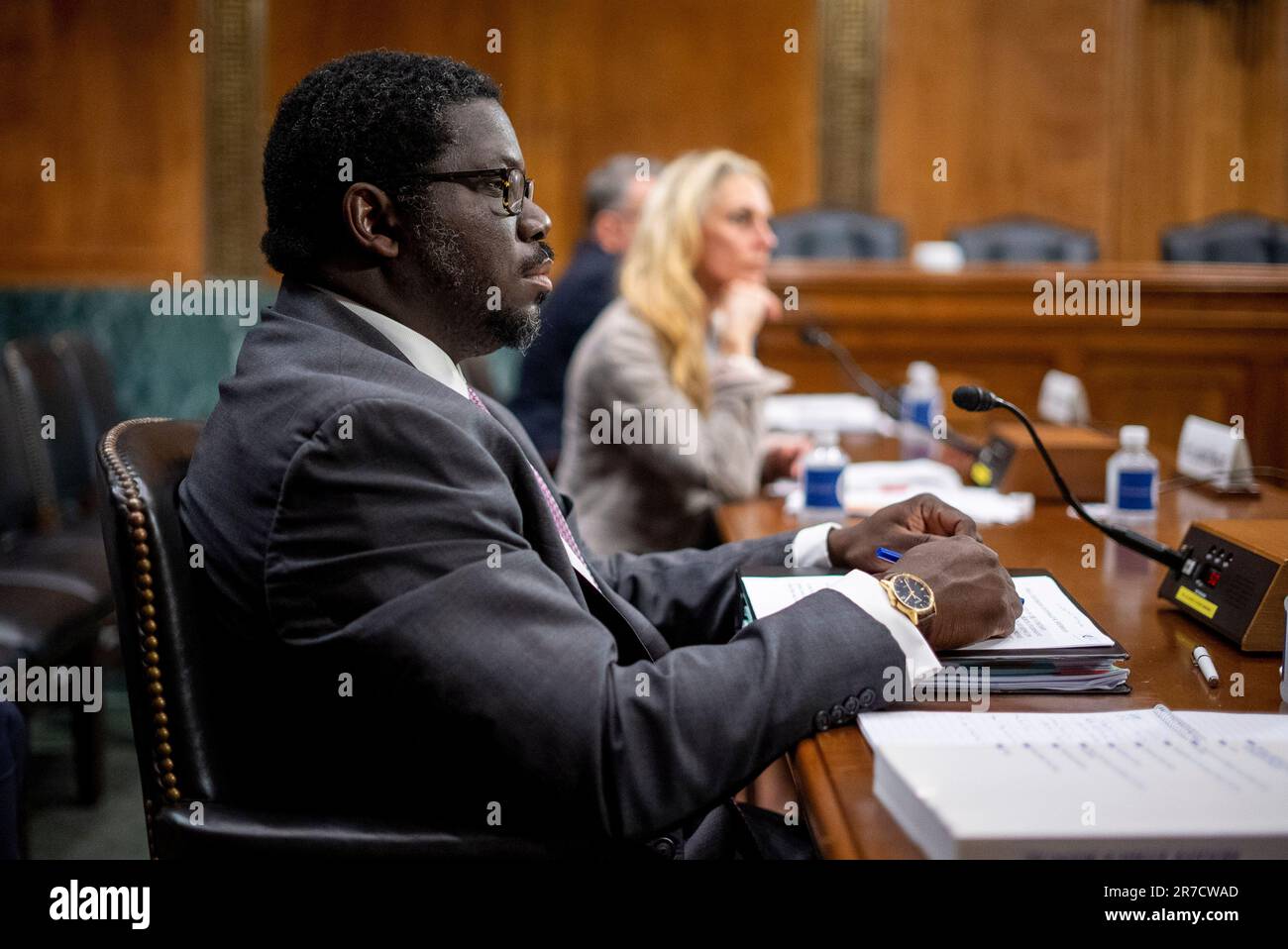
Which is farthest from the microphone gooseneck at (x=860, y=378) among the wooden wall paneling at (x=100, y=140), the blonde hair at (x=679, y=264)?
the wooden wall paneling at (x=100, y=140)

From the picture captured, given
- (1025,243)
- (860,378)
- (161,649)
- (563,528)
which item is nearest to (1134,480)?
(563,528)

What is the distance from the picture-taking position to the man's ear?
118cm

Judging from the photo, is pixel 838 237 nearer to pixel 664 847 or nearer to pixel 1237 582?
pixel 1237 582

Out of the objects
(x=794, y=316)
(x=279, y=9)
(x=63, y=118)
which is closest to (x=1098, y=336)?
(x=794, y=316)

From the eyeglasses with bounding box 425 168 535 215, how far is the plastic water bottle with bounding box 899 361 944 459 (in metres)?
1.65

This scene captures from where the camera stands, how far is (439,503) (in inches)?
40.4

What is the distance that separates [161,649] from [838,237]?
4.92 metres

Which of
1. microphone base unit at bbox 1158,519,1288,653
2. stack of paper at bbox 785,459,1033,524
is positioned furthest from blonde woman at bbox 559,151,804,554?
microphone base unit at bbox 1158,519,1288,653

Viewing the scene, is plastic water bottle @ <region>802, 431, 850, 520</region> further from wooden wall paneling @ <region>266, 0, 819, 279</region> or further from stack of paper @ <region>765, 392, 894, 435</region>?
wooden wall paneling @ <region>266, 0, 819, 279</region>

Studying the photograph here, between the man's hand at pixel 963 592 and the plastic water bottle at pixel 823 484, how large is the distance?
82cm

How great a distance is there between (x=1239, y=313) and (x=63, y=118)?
5526mm

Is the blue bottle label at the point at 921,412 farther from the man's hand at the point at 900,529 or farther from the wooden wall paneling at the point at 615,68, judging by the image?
the wooden wall paneling at the point at 615,68

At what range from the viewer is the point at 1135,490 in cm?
208
